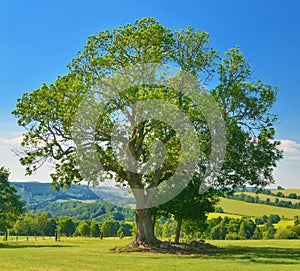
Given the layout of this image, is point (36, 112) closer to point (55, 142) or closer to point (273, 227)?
point (55, 142)

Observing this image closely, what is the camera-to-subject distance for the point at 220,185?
127 feet

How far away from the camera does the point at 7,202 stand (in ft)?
209

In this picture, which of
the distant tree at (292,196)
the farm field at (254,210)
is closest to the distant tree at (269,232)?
the farm field at (254,210)

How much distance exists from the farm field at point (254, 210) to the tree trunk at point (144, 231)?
Answer: 9862 centimetres

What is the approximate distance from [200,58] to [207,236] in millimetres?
79359

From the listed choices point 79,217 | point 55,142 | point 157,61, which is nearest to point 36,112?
point 55,142

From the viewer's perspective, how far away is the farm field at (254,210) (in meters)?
135

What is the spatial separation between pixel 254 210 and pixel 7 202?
9528 centimetres

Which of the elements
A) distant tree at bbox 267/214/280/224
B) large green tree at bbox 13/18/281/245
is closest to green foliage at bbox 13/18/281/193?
large green tree at bbox 13/18/281/245

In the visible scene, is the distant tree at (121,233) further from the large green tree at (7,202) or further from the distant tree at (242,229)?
the distant tree at (242,229)

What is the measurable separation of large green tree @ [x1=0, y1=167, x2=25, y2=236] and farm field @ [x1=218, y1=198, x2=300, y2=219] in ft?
270

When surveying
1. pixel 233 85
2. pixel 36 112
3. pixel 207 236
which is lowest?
pixel 207 236

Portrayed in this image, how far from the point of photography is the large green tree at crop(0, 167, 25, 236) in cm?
6317

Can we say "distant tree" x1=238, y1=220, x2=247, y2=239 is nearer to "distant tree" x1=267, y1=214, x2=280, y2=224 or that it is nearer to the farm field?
"distant tree" x1=267, y1=214, x2=280, y2=224
